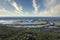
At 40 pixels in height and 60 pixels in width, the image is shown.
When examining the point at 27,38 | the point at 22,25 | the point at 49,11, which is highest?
the point at 49,11

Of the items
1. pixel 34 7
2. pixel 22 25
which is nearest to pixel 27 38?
pixel 22 25

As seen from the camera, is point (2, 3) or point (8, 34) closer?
point (8, 34)

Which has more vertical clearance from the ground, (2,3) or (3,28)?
(2,3)

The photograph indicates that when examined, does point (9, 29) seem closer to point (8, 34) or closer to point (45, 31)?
point (8, 34)

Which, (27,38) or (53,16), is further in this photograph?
(53,16)

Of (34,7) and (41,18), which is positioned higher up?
(34,7)

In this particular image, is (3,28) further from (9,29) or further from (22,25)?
(22,25)

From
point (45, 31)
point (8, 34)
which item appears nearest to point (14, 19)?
point (8, 34)
